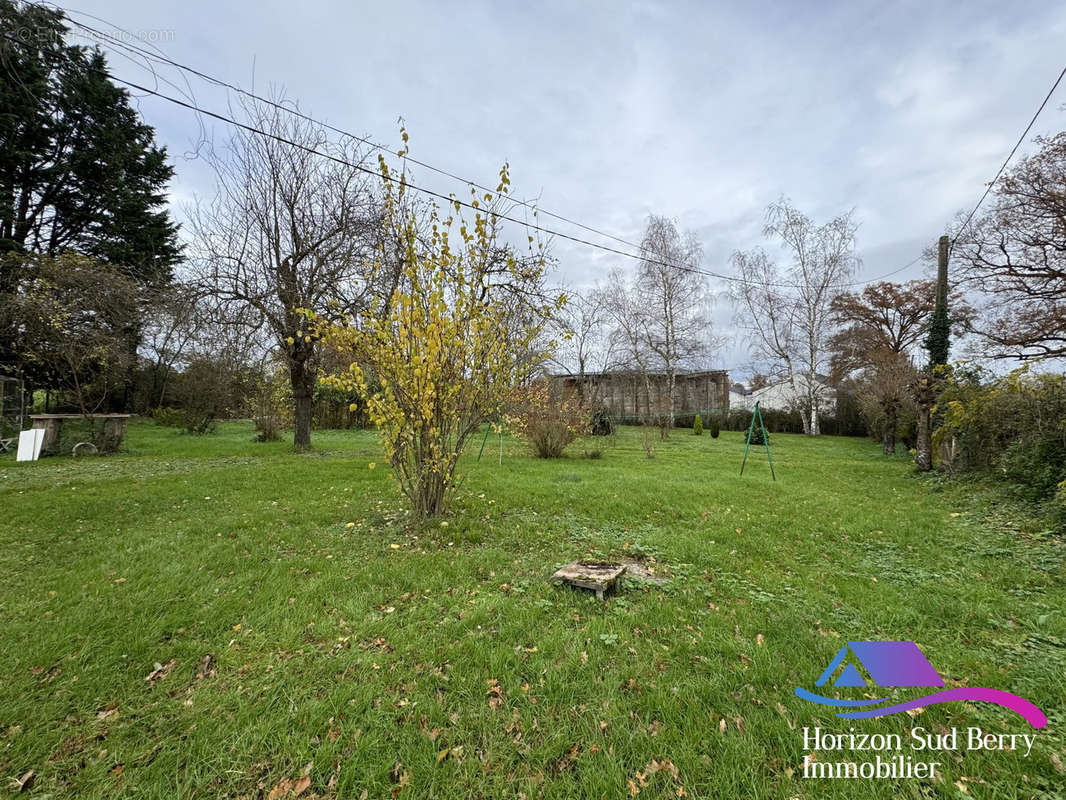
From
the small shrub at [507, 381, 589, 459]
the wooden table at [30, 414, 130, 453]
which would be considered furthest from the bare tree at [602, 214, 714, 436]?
the wooden table at [30, 414, 130, 453]

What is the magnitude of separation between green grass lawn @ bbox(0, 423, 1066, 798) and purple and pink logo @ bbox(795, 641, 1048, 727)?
6 cm

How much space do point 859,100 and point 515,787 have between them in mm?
11085

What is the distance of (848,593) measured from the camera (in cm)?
316

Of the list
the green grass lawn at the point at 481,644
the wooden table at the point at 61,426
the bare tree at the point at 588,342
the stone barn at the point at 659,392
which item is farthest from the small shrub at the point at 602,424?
the wooden table at the point at 61,426

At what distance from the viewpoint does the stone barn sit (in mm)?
21781

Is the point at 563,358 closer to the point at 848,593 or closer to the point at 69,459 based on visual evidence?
the point at 69,459

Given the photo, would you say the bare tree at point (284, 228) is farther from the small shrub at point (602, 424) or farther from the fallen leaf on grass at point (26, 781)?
the fallen leaf on grass at point (26, 781)

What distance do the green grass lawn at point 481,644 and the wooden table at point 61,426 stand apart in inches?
194

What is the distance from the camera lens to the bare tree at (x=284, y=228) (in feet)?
30.8

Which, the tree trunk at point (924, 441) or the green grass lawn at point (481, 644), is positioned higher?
the tree trunk at point (924, 441)

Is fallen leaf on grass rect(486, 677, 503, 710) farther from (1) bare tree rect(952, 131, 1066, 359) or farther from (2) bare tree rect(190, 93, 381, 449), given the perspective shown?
(1) bare tree rect(952, 131, 1066, 359)

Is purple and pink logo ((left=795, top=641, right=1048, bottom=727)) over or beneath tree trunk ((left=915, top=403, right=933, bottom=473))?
beneath

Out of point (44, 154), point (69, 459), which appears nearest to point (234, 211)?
point (69, 459)

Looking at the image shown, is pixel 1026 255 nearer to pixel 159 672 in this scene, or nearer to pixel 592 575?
pixel 592 575
